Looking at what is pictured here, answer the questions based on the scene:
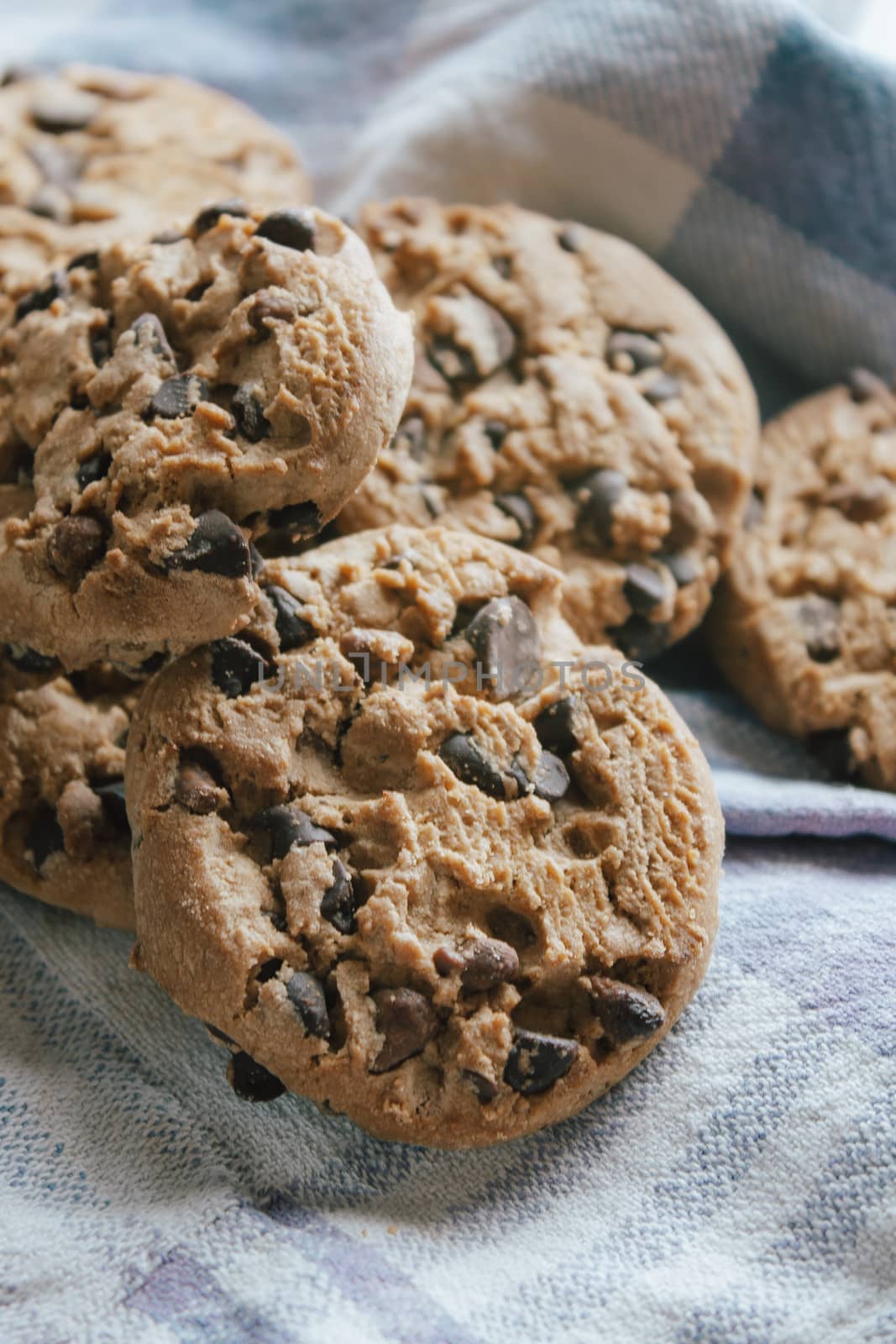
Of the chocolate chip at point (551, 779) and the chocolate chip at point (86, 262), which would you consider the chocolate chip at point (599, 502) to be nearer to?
the chocolate chip at point (551, 779)

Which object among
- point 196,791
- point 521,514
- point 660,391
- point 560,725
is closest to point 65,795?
point 196,791

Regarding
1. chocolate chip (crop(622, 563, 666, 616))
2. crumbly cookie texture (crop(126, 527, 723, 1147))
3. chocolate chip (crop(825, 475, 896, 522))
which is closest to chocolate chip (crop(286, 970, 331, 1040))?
crumbly cookie texture (crop(126, 527, 723, 1147))

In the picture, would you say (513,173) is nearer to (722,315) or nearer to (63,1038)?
(722,315)

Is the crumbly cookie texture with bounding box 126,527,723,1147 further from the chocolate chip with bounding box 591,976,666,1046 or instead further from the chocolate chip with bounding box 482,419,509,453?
the chocolate chip with bounding box 482,419,509,453

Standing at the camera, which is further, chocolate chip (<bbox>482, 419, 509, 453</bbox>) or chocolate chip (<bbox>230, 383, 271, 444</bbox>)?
chocolate chip (<bbox>482, 419, 509, 453</bbox>)

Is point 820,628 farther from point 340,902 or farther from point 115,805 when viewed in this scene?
point 115,805

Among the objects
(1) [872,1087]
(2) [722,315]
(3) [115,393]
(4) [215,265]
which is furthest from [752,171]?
(1) [872,1087]

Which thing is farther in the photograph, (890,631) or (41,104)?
(41,104)
